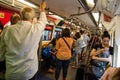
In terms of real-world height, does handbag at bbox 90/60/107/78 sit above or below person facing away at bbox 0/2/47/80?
below

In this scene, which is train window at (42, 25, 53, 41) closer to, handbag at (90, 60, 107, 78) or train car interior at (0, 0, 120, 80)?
train car interior at (0, 0, 120, 80)

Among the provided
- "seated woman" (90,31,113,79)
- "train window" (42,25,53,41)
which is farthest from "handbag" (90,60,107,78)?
"train window" (42,25,53,41)

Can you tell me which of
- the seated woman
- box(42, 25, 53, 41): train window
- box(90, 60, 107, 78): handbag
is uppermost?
box(42, 25, 53, 41): train window

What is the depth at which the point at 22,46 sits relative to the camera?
219cm

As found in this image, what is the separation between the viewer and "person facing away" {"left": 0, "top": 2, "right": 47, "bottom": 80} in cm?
221

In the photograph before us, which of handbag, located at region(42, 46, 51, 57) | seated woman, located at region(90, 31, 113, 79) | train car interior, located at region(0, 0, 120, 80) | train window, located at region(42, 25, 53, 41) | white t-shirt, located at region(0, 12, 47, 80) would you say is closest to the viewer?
white t-shirt, located at region(0, 12, 47, 80)

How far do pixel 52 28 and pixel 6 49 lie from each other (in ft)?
18.8

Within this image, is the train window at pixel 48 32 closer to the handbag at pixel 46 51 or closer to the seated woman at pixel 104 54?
the handbag at pixel 46 51

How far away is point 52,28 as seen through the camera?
A: 7969 millimetres

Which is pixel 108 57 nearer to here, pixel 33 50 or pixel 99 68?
pixel 99 68

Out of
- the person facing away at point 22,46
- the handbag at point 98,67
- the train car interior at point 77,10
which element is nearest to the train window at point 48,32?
the train car interior at point 77,10

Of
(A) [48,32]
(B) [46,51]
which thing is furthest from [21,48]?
(A) [48,32]

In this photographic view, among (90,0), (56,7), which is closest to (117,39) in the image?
(90,0)

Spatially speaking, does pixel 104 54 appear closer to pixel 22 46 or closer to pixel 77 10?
pixel 22 46
